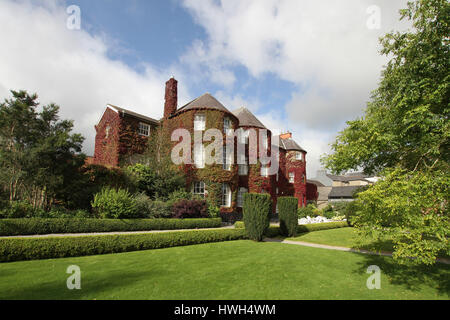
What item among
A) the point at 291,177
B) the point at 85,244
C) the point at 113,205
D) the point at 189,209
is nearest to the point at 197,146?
the point at 189,209

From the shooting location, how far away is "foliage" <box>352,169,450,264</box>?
484 centimetres

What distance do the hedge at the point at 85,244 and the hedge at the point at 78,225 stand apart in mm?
2675

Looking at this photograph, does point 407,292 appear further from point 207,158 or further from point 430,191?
point 207,158

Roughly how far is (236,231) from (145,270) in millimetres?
7684

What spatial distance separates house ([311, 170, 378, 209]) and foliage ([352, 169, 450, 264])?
37.0m

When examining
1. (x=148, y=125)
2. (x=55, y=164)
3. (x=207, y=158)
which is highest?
(x=148, y=125)

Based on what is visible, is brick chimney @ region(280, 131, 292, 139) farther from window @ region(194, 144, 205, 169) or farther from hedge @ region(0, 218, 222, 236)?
hedge @ region(0, 218, 222, 236)

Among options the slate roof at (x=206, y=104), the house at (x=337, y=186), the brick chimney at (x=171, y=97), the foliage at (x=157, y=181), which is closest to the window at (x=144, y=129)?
the brick chimney at (x=171, y=97)

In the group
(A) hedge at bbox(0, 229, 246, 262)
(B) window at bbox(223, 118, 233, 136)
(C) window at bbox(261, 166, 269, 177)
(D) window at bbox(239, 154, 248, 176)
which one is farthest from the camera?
(C) window at bbox(261, 166, 269, 177)

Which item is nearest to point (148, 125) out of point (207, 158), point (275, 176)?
point (207, 158)

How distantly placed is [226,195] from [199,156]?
4.49 meters

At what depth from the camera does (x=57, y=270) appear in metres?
6.43

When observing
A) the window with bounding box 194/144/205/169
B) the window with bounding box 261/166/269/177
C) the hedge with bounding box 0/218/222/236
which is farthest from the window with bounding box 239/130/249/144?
the hedge with bounding box 0/218/222/236

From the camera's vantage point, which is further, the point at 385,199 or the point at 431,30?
the point at 431,30
